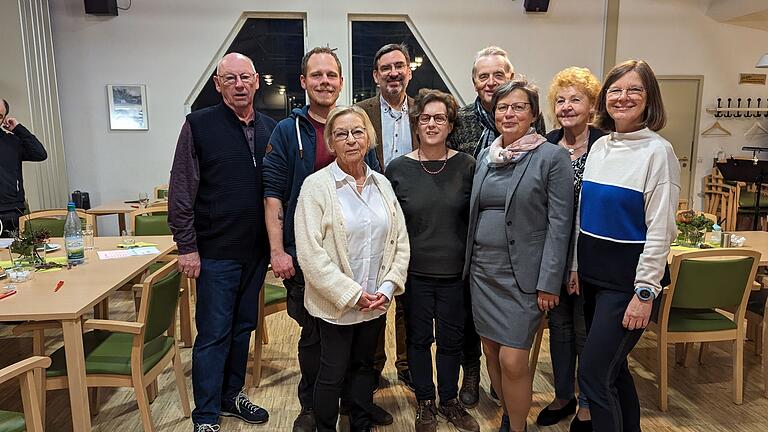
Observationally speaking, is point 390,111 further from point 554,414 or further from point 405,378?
point 554,414

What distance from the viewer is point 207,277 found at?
2.33m

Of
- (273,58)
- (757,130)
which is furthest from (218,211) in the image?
(757,130)

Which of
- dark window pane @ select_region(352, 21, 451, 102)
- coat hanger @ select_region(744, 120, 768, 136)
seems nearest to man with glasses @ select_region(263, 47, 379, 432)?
dark window pane @ select_region(352, 21, 451, 102)

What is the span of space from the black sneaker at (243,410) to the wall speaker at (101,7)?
5.09 metres

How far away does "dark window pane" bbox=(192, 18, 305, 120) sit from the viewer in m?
6.32

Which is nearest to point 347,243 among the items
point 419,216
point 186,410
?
point 419,216

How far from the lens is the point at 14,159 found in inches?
158

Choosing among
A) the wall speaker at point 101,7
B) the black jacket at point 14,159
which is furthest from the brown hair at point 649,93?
the wall speaker at point 101,7

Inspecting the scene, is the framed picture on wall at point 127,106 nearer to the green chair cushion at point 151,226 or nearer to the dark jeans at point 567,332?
the green chair cushion at point 151,226

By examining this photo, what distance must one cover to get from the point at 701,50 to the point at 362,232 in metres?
6.76

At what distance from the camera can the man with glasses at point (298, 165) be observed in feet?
7.29

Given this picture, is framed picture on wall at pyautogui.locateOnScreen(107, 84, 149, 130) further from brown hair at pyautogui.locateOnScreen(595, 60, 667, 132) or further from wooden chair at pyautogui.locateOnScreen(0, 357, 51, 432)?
brown hair at pyautogui.locateOnScreen(595, 60, 667, 132)

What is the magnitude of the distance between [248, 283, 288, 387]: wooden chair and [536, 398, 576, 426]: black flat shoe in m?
1.50

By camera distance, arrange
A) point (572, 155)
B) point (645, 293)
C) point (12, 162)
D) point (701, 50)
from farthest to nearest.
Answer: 1. point (701, 50)
2. point (12, 162)
3. point (572, 155)
4. point (645, 293)
